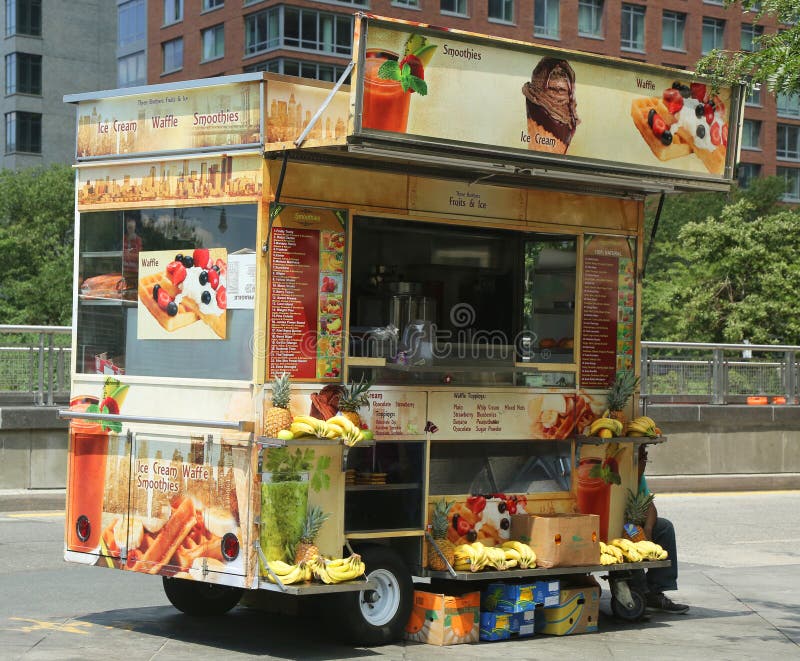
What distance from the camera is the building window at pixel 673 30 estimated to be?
7419cm

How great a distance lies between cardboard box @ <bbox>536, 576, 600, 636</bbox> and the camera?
9617 mm

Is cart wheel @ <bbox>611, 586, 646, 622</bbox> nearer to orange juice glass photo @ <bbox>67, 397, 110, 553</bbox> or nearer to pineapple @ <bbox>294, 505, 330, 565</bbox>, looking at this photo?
pineapple @ <bbox>294, 505, 330, 565</bbox>

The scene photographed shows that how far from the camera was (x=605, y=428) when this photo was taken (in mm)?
10023

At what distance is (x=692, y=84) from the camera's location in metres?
9.81

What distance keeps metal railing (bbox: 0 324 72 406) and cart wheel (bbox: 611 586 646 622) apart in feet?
29.9

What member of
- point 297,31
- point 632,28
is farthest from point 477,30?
point 632,28

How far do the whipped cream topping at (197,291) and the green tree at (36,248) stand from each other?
47.3m

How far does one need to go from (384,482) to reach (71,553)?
221cm

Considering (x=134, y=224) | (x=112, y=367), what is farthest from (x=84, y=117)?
(x=112, y=367)

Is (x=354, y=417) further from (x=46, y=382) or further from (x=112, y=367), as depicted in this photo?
(x=46, y=382)

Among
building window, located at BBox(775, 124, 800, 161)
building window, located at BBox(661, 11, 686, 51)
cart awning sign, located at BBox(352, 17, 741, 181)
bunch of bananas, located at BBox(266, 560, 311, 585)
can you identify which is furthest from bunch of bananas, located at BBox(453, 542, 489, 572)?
building window, located at BBox(775, 124, 800, 161)

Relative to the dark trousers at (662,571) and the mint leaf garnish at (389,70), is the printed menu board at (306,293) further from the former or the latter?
the dark trousers at (662,571)

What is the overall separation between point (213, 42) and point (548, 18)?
17.4m

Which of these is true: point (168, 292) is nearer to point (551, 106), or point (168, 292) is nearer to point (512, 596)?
point (551, 106)
